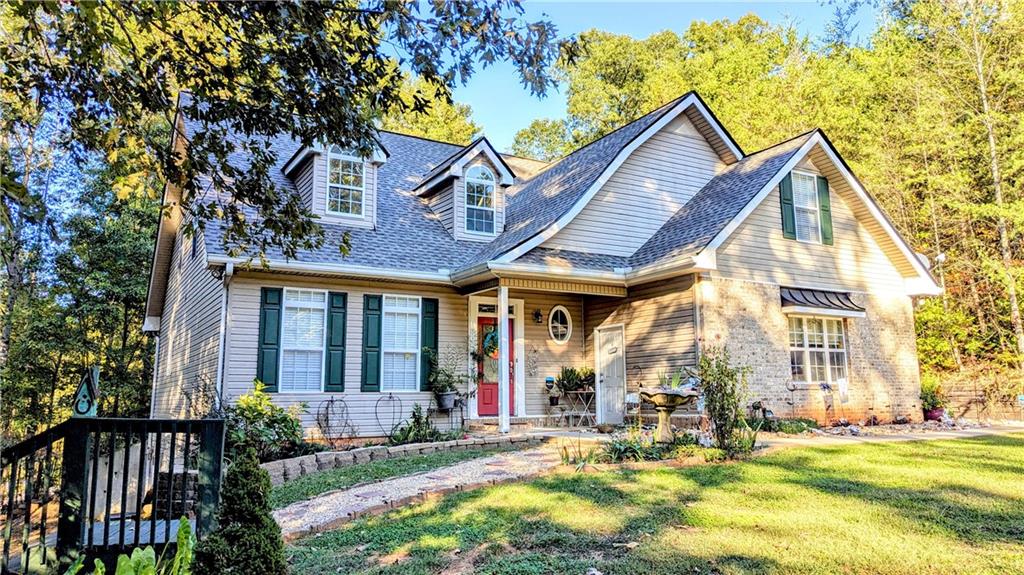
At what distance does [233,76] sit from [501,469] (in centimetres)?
492

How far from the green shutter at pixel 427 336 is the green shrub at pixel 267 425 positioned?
2342mm

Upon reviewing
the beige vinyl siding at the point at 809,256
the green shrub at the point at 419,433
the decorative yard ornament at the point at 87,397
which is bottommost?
the green shrub at the point at 419,433

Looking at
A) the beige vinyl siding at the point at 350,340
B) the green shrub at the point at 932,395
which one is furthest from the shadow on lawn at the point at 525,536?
the green shrub at the point at 932,395

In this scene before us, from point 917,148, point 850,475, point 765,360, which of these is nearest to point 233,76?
point 850,475

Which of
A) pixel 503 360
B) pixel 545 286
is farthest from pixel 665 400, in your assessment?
pixel 545 286

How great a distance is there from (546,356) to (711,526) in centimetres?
812

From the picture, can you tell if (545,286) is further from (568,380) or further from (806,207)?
(806,207)

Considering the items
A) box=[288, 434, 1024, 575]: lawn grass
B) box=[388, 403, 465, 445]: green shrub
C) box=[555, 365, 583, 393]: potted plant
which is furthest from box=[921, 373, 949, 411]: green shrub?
box=[388, 403, 465, 445]: green shrub

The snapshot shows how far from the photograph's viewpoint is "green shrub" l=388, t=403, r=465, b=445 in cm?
1011

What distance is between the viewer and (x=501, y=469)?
7.37 metres

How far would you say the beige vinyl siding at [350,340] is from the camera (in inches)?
396

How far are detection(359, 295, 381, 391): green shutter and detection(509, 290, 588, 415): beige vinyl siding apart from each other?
2773mm

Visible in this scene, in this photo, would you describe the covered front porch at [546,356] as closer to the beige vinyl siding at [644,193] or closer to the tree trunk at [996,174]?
the beige vinyl siding at [644,193]

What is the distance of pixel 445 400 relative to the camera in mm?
11289
